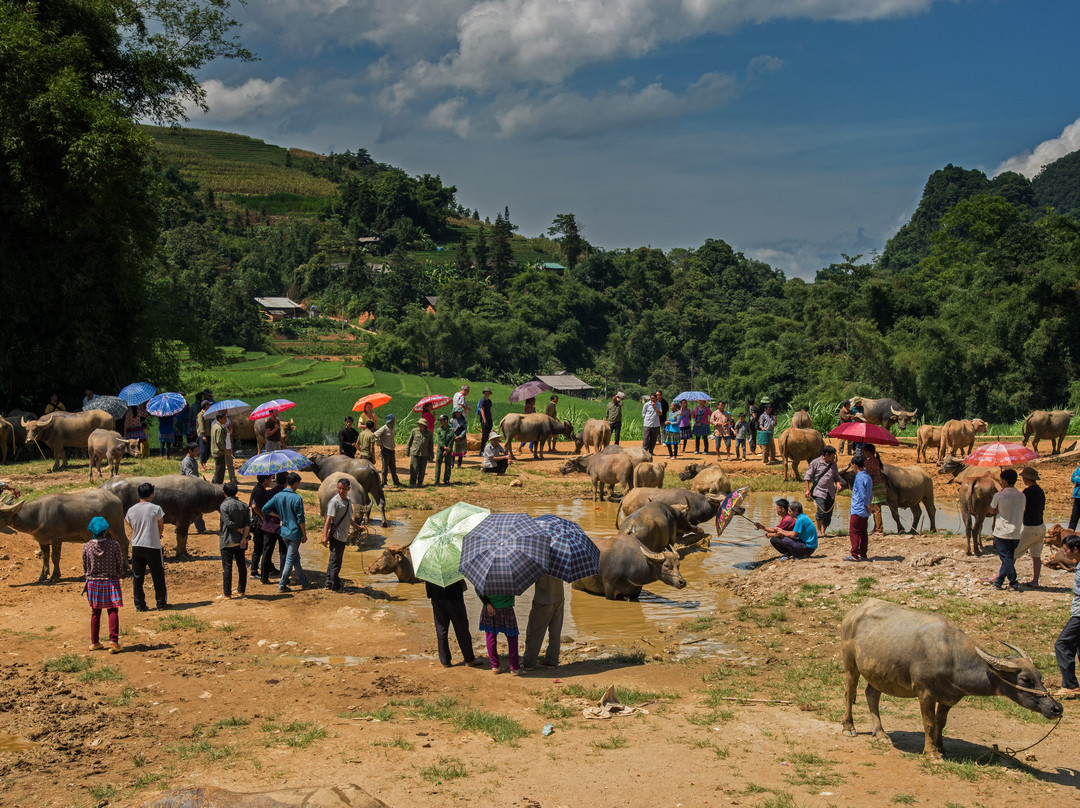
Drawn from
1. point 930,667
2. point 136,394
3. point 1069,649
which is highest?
point 136,394

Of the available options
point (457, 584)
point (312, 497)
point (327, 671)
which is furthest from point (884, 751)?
point (312, 497)

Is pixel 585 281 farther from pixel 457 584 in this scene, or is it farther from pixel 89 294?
pixel 457 584

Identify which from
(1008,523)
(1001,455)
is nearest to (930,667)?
(1008,523)

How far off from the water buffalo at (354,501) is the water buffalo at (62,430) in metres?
7.85

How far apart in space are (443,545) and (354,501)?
19.9 feet

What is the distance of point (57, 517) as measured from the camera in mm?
12188

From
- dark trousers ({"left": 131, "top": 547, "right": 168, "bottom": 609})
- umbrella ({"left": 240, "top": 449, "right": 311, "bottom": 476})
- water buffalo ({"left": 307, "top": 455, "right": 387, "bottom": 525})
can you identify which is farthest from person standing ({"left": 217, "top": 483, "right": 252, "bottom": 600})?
water buffalo ({"left": 307, "top": 455, "right": 387, "bottom": 525})

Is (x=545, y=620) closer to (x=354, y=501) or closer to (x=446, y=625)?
(x=446, y=625)

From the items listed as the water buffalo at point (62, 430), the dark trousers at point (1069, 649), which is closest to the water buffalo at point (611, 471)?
the dark trousers at point (1069, 649)

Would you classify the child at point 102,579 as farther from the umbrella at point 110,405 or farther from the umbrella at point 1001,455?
the umbrella at point 110,405

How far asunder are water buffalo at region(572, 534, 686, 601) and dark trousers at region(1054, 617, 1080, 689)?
17.1 ft

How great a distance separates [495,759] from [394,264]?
88.4m

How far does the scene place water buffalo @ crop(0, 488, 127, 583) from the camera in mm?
12008

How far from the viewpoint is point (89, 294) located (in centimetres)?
2481
